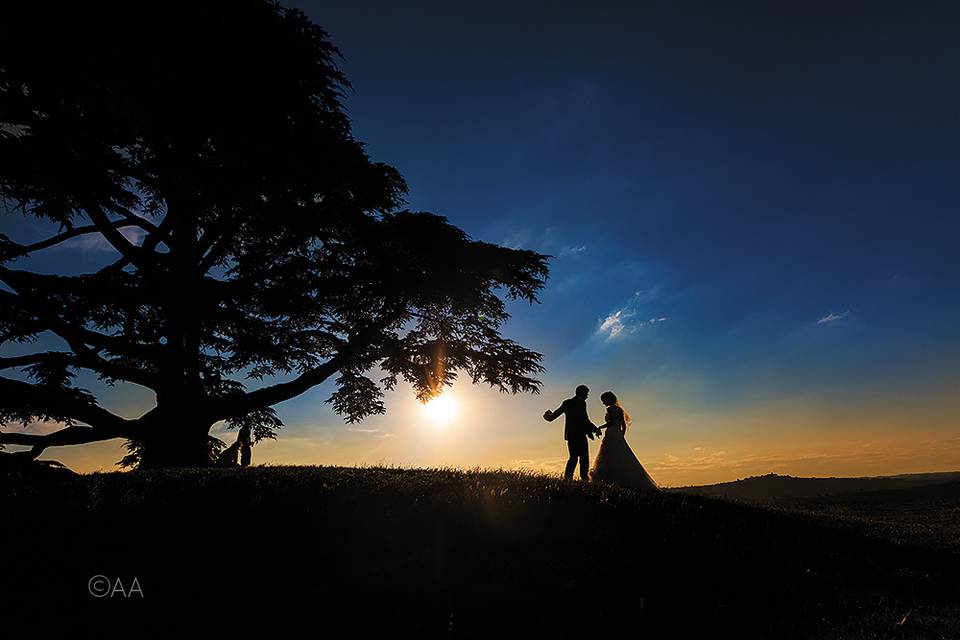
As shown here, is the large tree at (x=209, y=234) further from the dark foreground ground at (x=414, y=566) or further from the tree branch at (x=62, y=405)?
the dark foreground ground at (x=414, y=566)

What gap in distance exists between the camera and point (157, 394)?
16219 millimetres

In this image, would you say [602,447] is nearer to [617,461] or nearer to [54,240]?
[617,461]

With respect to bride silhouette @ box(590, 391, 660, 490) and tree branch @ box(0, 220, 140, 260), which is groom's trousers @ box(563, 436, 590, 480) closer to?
bride silhouette @ box(590, 391, 660, 490)

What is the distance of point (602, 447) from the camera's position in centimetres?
1314

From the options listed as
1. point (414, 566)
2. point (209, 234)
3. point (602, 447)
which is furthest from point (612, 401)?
point (209, 234)

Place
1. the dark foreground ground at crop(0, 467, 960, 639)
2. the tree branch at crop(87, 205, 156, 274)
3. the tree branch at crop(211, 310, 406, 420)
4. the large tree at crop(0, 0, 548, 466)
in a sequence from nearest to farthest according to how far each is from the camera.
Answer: the dark foreground ground at crop(0, 467, 960, 639) → the large tree at crop(0, 0, 548, 466) → the tree branch at crop(87, 205, 156, 274) → the tree branch at crop(211, 310, 406, 420)

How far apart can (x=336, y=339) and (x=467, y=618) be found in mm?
14629

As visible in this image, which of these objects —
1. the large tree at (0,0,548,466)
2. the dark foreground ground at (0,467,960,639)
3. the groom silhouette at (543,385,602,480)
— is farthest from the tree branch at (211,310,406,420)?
the dark foreground ground at (0,467,960,639)

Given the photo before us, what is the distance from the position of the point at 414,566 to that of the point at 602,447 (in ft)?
25.5

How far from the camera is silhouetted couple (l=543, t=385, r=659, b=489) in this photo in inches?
502

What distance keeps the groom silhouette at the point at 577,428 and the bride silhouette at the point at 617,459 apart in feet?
1.18
